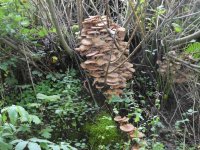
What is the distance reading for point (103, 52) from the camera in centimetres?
383

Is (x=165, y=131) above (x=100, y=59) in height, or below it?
below

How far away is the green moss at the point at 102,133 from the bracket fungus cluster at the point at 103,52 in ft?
1.17

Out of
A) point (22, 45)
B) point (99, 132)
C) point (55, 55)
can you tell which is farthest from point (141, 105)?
point (22, 45)

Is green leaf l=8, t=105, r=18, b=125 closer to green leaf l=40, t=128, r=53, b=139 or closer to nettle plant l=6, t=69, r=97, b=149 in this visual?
green leaf l=40, t=128, r=53, b=139

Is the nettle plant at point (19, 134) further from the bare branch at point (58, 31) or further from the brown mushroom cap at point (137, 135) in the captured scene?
the bare branch at point (58, 31)

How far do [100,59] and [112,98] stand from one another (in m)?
0.47

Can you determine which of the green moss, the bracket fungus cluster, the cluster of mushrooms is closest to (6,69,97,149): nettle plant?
the green moss

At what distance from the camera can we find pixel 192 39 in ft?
14.4

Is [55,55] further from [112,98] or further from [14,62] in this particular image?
[112,98]

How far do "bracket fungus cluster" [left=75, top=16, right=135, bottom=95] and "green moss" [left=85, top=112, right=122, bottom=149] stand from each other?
358 mm

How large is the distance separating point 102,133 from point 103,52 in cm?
92

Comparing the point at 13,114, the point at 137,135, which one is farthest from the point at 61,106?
the point at 13,114

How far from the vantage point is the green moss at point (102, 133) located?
3.61 metres

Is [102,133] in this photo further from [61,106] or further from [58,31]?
[58,31]
